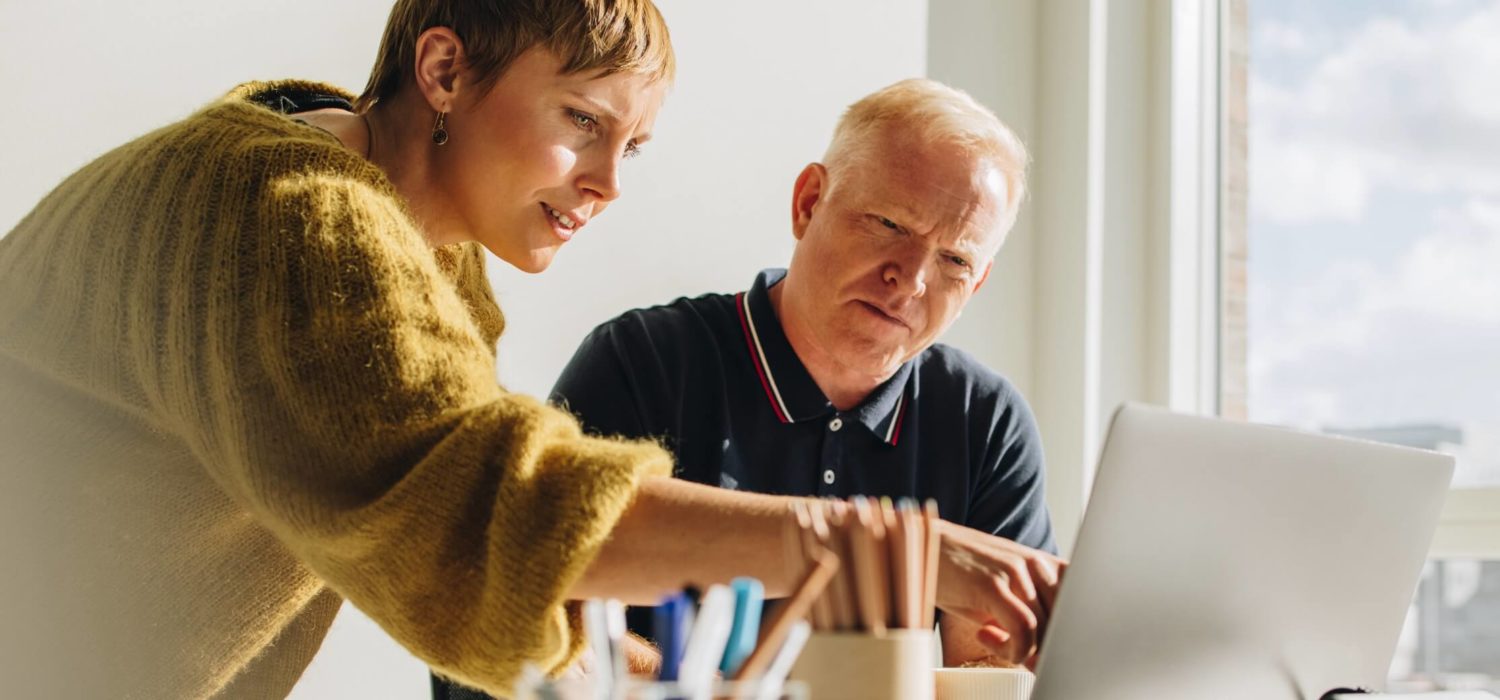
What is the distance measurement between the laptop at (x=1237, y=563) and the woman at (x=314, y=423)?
71 millimetres

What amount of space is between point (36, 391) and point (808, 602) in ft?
2.41

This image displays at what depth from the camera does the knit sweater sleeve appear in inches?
30.0

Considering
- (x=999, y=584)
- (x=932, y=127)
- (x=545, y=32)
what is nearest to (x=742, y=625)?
(x=999, y=584)

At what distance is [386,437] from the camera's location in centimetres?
80

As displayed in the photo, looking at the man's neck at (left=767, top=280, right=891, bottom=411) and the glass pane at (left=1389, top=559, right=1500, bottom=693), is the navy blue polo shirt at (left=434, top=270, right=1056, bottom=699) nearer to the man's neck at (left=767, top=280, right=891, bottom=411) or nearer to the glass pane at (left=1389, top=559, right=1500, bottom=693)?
the man's neck at (left=767, top=280, right=891, bottom=411)

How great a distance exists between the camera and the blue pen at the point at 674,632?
585 millimetres

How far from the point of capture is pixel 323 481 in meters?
0.81

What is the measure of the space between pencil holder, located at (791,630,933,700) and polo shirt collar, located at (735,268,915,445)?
1.05 metres

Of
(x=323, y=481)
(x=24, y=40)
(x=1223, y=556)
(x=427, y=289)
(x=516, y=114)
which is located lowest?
(x=1223, y=556)

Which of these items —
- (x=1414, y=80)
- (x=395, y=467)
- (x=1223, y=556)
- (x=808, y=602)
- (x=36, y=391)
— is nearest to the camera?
(x=808, y=602)

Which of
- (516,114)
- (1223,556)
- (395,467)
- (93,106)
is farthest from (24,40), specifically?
(1223,556)

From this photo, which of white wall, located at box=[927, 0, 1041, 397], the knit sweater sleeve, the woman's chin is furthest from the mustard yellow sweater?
white wall, located at box=[927, 0, 1041, 397]

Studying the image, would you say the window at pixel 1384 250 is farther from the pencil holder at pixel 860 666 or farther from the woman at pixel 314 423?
the pencil holder at pixel 860 666

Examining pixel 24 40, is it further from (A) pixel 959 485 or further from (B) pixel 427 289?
(A) pixel 959 485
